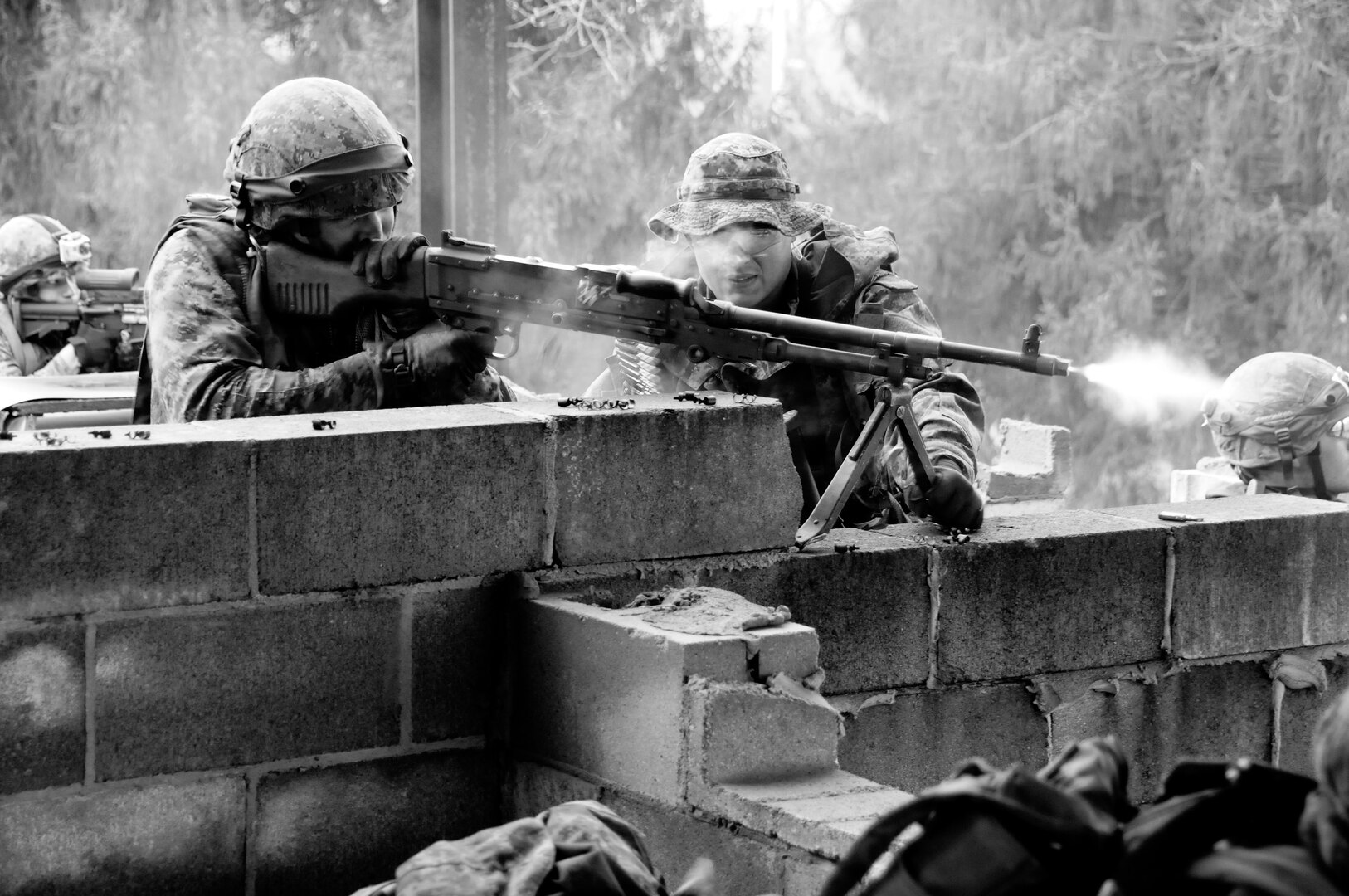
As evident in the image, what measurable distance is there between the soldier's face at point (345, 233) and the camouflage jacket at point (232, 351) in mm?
234

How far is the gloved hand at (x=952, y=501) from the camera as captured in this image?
4.79m

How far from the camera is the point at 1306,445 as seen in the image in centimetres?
681

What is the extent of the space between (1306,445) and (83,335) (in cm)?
812

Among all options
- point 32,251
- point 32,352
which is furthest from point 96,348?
point 32,251

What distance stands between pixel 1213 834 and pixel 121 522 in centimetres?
246

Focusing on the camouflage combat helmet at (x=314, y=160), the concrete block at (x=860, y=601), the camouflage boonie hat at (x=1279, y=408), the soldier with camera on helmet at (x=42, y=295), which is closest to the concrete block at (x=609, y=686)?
the concrete block at (x=860, y=601)

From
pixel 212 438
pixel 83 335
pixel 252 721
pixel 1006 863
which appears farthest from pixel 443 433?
pixel 83 335

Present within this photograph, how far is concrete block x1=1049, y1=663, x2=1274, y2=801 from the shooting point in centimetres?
509

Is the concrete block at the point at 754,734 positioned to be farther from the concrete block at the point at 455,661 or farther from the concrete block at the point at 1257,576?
the concrete block at the point at 1257,576

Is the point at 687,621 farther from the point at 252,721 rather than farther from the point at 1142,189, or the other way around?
the point at 1142,189

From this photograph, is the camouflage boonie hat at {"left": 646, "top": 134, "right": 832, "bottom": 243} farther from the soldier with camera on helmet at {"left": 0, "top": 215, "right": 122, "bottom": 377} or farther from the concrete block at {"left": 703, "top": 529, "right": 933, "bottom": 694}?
the soldier with camera on helmet at {"left": 0, "top": 215, "right": 122, "bottom": 377}

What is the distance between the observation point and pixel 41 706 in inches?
143

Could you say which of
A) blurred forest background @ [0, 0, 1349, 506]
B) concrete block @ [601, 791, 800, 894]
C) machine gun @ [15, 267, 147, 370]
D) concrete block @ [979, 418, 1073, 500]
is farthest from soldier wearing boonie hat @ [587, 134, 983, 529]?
blurred forest background @ [0, 0, 1349, 506]

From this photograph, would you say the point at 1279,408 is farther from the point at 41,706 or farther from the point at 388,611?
the point at 41,706
